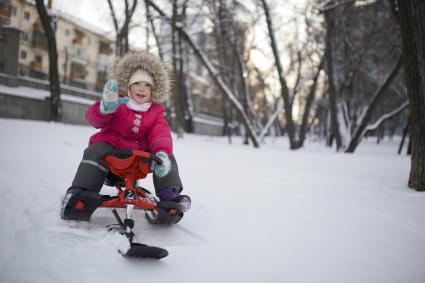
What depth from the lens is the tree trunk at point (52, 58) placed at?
1143 cm

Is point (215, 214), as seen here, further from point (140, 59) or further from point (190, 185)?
point (140, 59)

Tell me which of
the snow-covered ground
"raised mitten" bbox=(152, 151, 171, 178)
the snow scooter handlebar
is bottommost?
the snow-covered ground

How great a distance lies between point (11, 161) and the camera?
396 cm

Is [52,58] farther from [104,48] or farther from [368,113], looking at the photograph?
[104,48]

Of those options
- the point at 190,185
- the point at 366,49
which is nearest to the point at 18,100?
the point at 190,185

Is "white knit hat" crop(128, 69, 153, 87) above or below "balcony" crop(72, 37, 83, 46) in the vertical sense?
below

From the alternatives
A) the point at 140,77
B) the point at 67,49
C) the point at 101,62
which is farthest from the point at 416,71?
the point at 101,62

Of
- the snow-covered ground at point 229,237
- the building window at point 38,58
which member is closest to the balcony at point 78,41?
the building window at point 38,58

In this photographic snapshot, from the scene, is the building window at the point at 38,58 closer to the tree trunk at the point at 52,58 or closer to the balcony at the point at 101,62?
the balcony at the point at 101,62

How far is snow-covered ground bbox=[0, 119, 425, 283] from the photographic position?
1734mm

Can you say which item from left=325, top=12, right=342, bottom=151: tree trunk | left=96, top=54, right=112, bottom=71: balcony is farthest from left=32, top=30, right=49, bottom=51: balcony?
left=325, top=12, right=342, bottom=151: tree trunk

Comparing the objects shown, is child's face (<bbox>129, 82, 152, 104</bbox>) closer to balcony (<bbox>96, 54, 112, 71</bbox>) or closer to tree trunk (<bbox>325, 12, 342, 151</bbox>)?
tree trunk (<bbox>325, 12, 342, 151</bbox>)

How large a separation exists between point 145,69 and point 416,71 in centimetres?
336

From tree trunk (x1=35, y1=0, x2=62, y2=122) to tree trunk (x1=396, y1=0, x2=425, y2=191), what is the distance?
36.7ft
